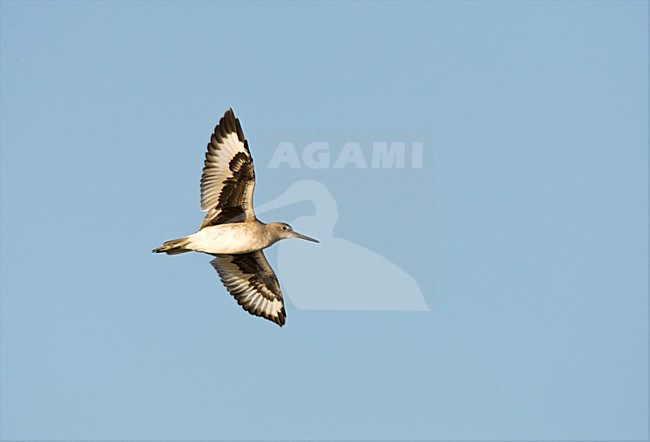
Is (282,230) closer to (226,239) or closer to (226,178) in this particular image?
(226,239)

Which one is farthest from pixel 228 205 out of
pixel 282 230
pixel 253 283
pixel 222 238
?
pixel 253 283

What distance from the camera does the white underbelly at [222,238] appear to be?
1880 centimetres

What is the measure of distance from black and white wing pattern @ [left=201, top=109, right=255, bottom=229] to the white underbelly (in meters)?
0.21

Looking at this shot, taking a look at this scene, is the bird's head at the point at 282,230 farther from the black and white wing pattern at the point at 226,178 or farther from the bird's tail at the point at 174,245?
the bird's tail at the point at 174,245

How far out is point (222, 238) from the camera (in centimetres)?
1881

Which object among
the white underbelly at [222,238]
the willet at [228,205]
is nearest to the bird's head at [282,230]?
the willet at [228,205]

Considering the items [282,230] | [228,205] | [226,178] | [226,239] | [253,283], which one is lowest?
[253,283]

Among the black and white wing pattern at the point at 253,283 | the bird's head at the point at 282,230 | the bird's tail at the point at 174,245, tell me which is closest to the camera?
the bird's tail at the point at 174,245

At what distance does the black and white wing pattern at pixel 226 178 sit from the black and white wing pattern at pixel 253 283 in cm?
161

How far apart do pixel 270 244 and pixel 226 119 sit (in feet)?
7.04

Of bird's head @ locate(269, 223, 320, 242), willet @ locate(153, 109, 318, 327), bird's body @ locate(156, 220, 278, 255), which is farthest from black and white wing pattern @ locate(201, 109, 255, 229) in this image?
bird's head @ locate(269, 223, 320, 242)

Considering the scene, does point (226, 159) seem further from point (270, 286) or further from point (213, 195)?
point (270, 286)

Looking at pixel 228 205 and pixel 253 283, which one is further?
pixel 253 283

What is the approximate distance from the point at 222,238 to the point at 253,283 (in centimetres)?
215
